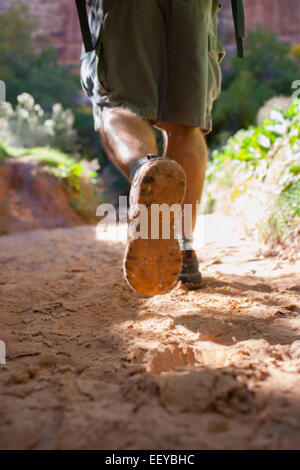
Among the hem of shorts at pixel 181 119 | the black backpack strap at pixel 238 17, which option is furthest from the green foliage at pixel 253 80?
the hem of shorts at pixel 181 119

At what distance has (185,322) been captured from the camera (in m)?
1.15

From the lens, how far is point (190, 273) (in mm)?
1523

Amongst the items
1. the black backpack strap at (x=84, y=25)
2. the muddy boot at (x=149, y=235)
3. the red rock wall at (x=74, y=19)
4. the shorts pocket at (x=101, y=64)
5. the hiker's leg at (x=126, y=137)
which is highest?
the red rock wall at (x=74, y=19)

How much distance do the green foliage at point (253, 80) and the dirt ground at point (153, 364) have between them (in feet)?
39.2

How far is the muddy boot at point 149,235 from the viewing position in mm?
1021

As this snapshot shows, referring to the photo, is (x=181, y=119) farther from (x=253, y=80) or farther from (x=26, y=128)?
(x=253, y=80)

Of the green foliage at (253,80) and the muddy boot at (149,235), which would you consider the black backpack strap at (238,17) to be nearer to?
the muddy boot at (149,235)

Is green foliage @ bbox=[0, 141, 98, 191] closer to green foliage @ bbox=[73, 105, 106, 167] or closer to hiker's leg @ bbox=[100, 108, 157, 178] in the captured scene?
hiker's leg @ bbox=[100, 108, 157, 178]

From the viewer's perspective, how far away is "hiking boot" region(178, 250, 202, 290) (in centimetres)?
151

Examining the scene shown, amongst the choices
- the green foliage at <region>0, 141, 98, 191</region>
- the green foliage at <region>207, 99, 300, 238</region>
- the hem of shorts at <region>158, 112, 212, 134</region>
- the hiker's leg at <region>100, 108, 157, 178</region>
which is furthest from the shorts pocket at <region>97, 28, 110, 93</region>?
the green foliage at <region>0, 141, 98, 191</region>
